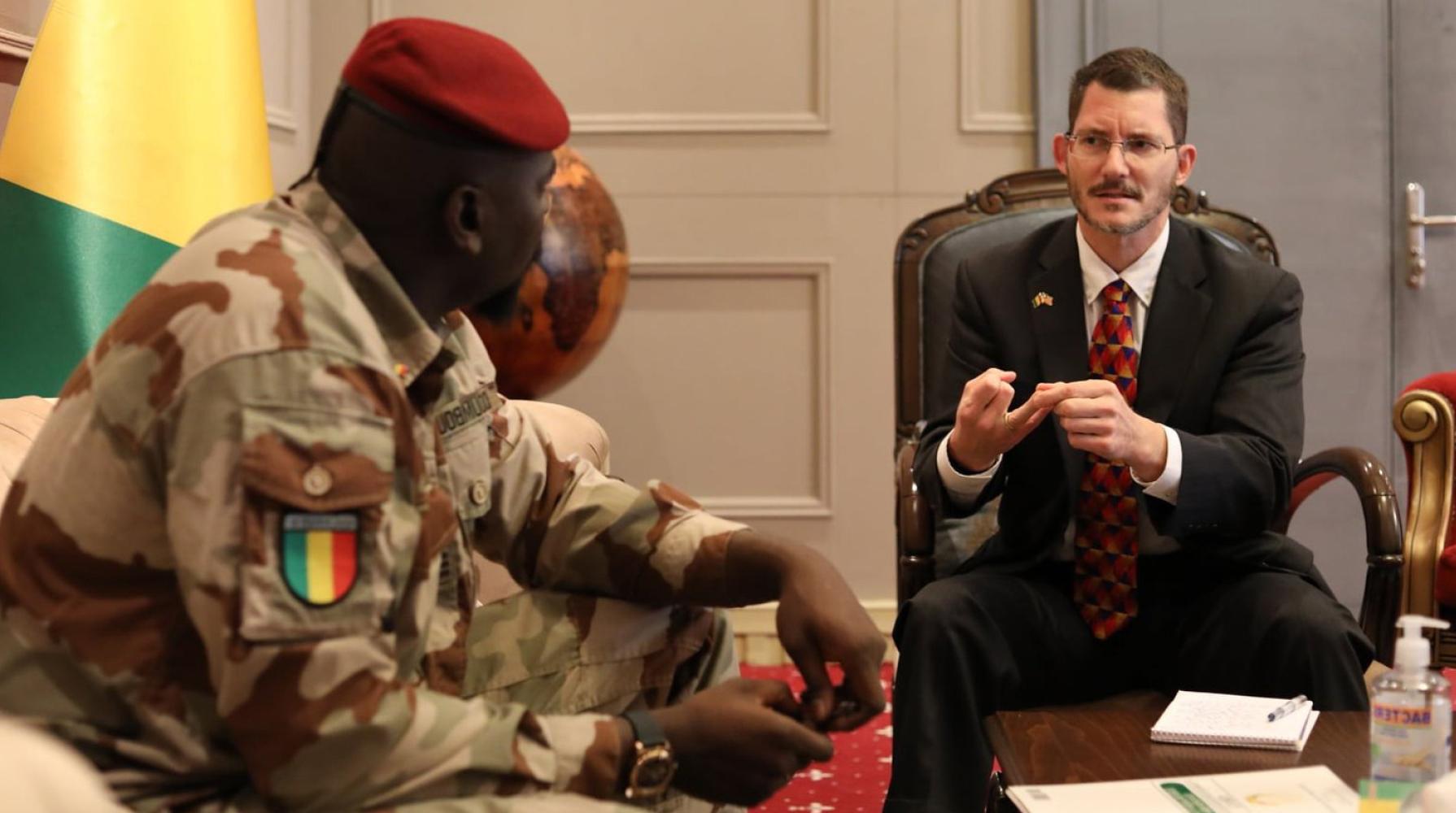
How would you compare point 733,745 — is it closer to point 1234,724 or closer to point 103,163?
point 1234,724

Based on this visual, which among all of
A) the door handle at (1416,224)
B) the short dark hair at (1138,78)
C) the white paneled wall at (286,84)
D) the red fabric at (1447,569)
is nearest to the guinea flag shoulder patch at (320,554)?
the short dark hair at (1138,78)

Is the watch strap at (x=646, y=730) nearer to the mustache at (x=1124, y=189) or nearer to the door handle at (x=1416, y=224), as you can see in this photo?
the mustache at (x=1124, y=189)

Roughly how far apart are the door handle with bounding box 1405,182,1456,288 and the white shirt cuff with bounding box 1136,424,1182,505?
213 centimetres

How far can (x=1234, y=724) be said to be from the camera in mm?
1776

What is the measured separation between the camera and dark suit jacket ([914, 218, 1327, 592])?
229cm

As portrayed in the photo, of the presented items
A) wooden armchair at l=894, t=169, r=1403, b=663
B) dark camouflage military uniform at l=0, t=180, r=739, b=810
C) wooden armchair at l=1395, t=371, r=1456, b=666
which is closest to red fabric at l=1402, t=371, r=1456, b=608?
wooden armchair at l=1395, t=371, r=1456, b=666

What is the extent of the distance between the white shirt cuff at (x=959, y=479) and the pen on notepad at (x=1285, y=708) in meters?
0.62

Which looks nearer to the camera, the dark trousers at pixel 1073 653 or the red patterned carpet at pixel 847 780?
the dark trousers at pixel 1073 653

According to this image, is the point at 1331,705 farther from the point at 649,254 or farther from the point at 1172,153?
the point at 649,254

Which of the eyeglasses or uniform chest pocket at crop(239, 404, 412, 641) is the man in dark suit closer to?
the eyeglasses

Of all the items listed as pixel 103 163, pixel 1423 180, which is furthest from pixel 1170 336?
pixel 1423 180

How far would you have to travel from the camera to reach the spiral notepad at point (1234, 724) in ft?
5.66

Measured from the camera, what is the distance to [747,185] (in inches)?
163

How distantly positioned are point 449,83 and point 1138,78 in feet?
4.92
